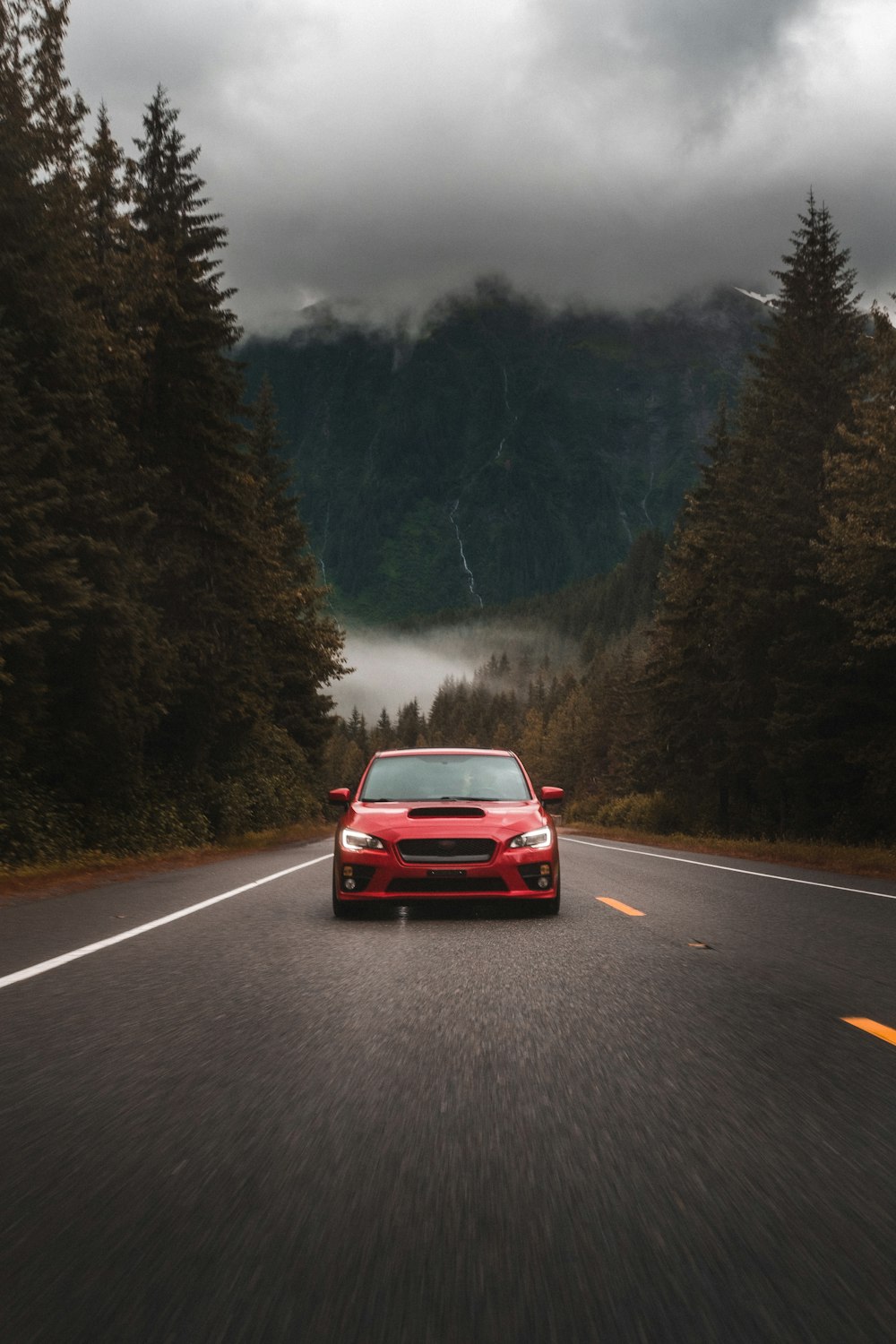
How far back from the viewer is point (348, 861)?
9.31 metres

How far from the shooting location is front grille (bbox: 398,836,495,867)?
9.21 m

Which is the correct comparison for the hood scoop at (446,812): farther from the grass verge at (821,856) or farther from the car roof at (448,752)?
the grass verge at (821,856)

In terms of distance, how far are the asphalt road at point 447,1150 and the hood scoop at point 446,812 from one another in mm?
2378

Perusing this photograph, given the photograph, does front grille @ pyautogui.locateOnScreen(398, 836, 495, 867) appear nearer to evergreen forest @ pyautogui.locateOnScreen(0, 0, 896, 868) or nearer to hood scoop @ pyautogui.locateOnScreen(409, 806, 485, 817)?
hood scoop @ pyautogui.locateOnScreen(409, 806, 485, 817)

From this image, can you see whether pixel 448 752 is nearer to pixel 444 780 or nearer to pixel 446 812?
pixel 444 780

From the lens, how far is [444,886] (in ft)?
30.1

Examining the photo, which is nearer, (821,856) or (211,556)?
(821,856)

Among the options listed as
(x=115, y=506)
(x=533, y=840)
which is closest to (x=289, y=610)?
(x=115, y=506)

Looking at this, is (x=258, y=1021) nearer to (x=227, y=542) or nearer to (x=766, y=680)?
(x=227, y=542)

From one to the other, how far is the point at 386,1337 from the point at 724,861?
61.1 ft

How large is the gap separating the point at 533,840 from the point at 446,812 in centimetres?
80

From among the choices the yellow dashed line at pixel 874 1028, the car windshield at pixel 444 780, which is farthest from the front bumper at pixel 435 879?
the yellow dashed line at pixel 874 1028

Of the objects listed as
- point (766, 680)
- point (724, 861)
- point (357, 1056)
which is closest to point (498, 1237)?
point (357, 1056)

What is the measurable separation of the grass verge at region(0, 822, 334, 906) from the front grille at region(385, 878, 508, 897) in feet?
16.0
